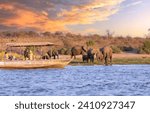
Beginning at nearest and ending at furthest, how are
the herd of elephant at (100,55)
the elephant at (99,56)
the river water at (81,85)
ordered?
the river water at (81,85) → the herd of elephant at (100,55) → the elephant at (99,56)

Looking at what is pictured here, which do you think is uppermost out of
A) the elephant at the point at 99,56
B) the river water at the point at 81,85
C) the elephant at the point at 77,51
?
the elephant at the point at 77,51

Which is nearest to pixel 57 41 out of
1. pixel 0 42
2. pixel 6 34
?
pixel 0 42

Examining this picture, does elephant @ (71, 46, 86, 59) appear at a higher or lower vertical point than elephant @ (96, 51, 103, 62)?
higher

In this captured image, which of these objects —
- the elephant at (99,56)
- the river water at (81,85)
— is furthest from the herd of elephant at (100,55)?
the river water at (81,85)

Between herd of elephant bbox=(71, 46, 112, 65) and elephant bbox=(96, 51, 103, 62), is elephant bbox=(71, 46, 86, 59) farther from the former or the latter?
herd of elephant bbox=(71, 46, 112, 65)

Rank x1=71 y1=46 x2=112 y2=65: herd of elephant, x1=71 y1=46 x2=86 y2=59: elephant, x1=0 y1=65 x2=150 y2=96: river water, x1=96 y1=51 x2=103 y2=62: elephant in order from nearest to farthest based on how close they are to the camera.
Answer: x1=0 y1=65 x2=150 y2=96: river water, x1=71 y1=46 x2=112 y2=65: herd of elephant, x1=96 y1=51 x2=103 y2=62: elephant, x1=71 y1=46 x2=86 y2=59: elephant

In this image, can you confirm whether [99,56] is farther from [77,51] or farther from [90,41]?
[90,41]

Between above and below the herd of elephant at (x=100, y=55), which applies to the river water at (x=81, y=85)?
below

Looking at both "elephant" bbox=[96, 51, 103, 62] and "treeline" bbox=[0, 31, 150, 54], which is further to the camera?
"treeline" bbox=[0, 31, 150, 54]

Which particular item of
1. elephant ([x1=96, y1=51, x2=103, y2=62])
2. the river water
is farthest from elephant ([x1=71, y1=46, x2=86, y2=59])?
the river water

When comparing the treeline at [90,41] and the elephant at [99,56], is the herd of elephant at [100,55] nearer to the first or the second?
the elephant at [99,56]

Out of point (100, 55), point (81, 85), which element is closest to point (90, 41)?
point (100, 55)

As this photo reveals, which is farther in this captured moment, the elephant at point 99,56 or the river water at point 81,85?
the elephant at point 99,56

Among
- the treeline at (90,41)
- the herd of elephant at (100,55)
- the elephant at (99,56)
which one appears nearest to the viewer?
the herd of elephant at (100,55)
